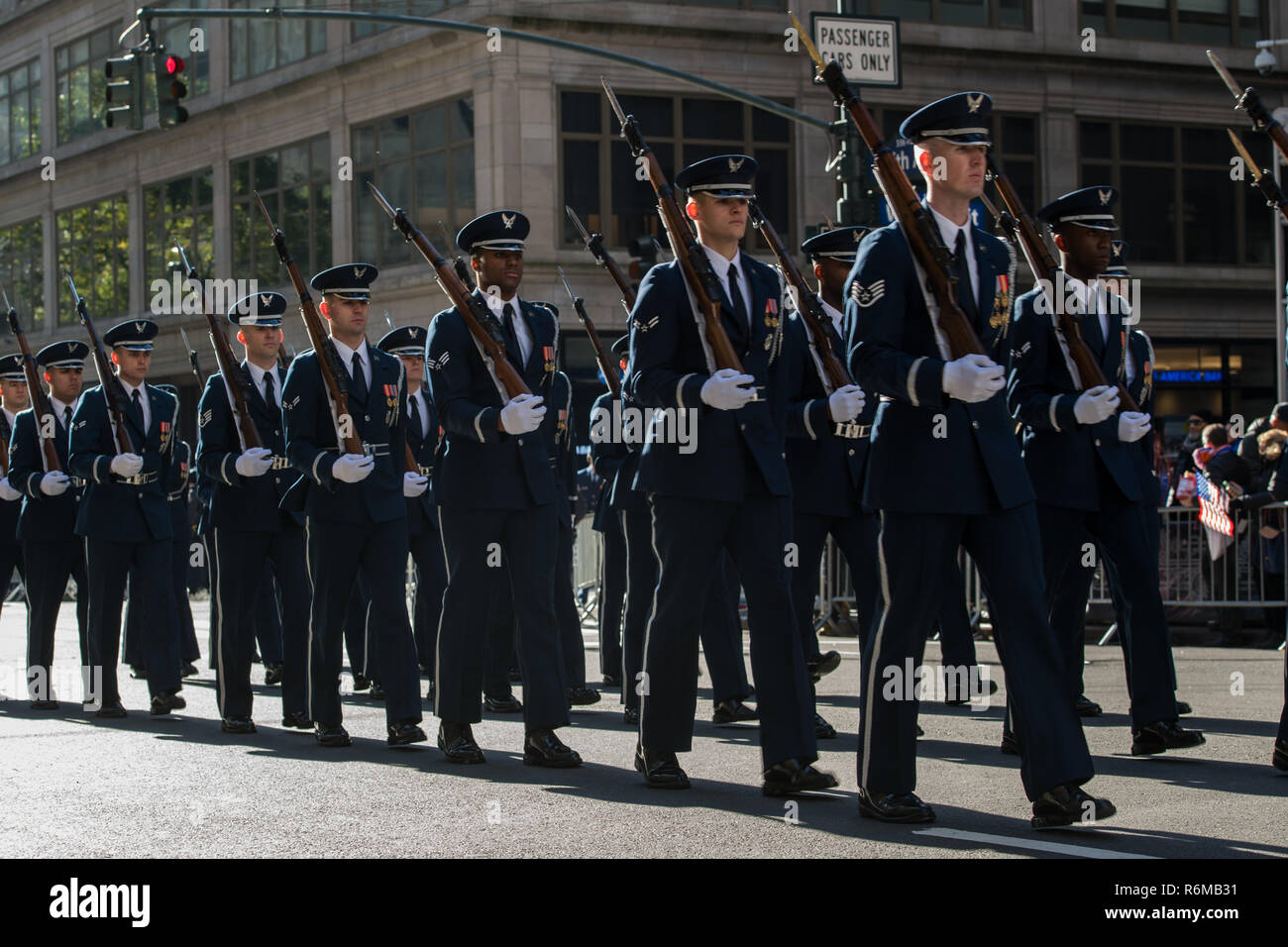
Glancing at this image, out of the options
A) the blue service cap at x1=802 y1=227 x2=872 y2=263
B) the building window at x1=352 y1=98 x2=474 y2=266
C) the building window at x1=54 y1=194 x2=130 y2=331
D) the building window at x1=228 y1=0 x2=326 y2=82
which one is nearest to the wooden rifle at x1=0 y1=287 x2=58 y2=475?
the blue service cap at x1=802 y1=227 x2=872 y2=263

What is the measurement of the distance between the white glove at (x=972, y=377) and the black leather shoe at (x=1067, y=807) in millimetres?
1301

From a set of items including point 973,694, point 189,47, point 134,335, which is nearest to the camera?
Answer: point 973,694

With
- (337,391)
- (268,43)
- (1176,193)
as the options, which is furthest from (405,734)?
(268,43)

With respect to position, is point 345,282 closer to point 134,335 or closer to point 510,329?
point 510,329

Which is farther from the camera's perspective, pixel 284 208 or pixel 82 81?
pixel 82 81

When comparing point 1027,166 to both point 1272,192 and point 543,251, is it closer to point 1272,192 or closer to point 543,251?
point 543,251

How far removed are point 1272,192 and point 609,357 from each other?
17.8ft

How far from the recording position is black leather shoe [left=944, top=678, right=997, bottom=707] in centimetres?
947

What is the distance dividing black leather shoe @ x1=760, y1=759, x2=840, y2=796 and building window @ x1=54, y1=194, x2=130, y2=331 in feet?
113

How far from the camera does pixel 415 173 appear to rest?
3036 centimetres

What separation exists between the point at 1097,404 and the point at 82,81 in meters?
37.5

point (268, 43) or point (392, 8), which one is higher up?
point (268, 43)

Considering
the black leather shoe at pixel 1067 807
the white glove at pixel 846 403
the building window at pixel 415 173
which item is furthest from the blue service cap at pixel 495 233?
the building window at pixel 415 173

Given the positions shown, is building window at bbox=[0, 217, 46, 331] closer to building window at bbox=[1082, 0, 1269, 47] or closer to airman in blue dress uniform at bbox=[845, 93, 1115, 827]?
building window at bbox=[1082, 0, 1269, 47]
